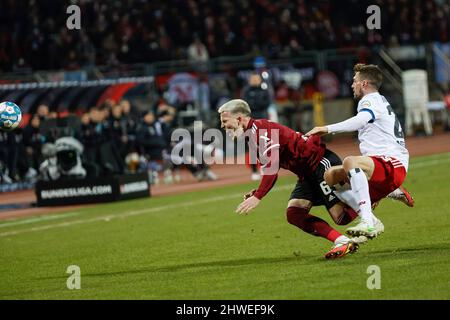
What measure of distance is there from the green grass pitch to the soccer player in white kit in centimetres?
60

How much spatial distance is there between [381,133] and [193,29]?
71.3ft

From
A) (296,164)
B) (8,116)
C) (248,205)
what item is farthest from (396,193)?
(8,116)

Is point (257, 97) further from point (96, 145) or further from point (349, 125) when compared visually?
point (349, 125)

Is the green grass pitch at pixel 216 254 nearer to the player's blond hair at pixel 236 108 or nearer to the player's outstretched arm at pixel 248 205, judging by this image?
the player's outstretched arm at pixel 248 205

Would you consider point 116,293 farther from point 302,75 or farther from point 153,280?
point 302,75

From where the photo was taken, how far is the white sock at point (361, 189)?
9.78 m

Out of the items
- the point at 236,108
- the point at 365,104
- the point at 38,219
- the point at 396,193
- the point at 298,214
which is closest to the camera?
the point at 236,108

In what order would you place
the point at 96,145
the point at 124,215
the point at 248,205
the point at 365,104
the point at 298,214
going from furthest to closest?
the point at 96,145 → the point at 124,215 → the point at 298,214 → the point at 365,104 → the point at 248,205

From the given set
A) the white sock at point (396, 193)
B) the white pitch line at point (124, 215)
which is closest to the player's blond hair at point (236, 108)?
Answer: the white sock at point (396, 193)

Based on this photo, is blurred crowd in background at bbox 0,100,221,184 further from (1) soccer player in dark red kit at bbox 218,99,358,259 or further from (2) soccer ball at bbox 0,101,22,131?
(1) soccer player in dark red kit at bbox 218,99,358,259

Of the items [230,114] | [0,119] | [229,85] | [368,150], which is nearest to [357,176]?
[368,150]

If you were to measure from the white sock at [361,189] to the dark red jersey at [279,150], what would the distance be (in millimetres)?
484

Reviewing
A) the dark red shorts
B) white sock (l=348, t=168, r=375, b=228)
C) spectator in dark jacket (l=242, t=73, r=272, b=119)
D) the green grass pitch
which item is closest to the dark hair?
the dark red shorts

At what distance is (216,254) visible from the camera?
36.9 feet
